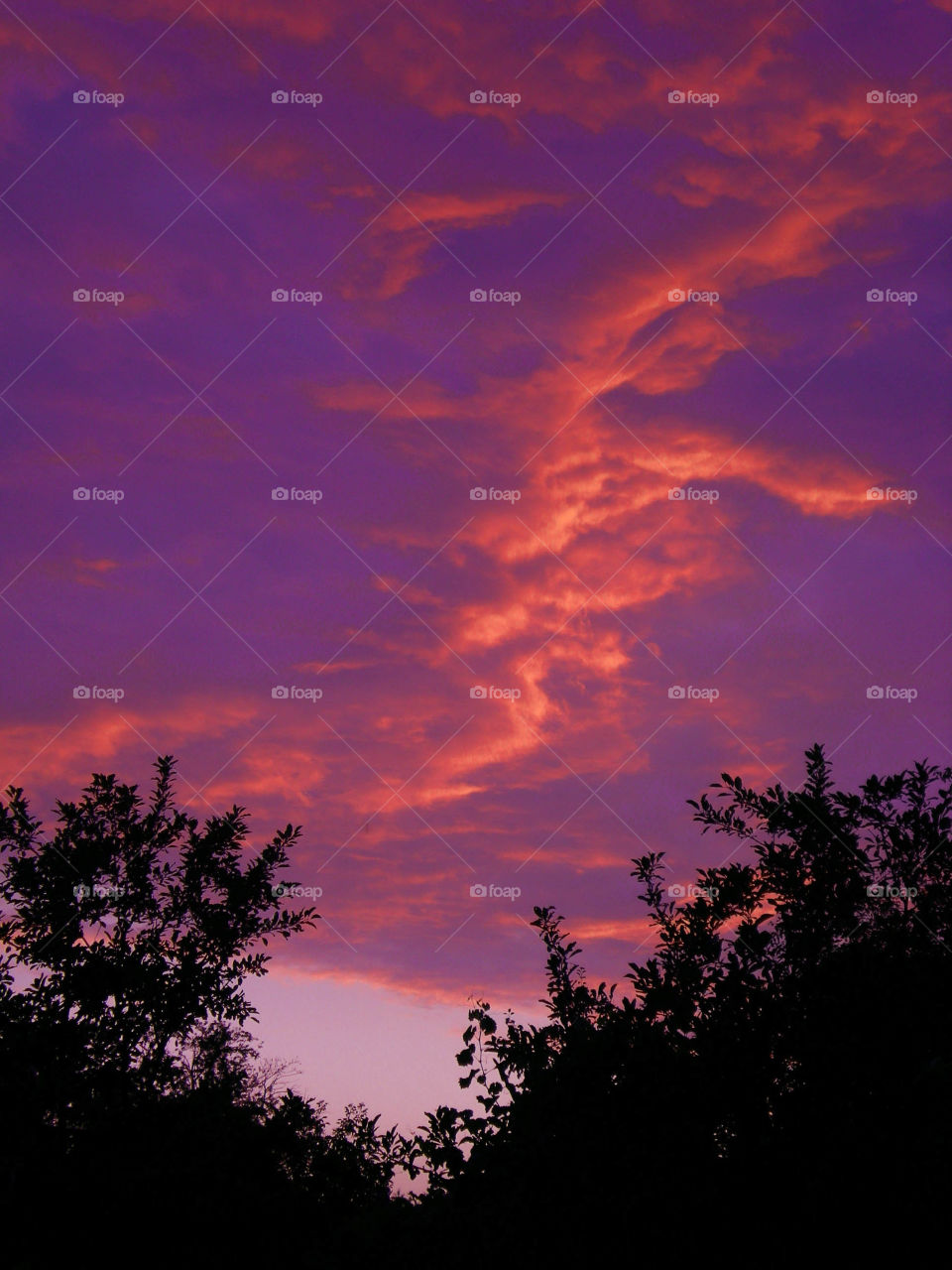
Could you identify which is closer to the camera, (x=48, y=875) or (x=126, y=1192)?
(x=126, y=1192)

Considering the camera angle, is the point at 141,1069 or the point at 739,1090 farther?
the point at 141,1069

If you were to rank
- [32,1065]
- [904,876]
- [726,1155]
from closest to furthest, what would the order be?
[726,1155] < [904,876] < [32,1065]

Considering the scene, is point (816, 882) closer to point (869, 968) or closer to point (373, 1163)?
point (869, 968)

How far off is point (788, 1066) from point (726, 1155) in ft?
4.30

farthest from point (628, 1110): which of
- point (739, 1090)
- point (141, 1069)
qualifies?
point (141, 1069)

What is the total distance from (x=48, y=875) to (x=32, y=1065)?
18.6 feet

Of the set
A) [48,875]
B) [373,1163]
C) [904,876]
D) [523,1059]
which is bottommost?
[373,1163]

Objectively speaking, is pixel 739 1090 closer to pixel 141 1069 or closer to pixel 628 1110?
pixel 628 1110

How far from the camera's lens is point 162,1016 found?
74.0 feet

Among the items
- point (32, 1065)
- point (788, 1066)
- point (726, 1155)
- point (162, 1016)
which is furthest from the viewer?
point (162, 1016)

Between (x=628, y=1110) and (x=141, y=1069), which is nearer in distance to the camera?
(x=628, y=1110)

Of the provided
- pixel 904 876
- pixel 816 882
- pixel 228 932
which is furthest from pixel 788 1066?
pixel 228 932

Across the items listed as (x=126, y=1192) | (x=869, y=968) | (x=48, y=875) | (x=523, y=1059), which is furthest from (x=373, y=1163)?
(x=869, y=968)

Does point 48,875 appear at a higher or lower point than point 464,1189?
higher
